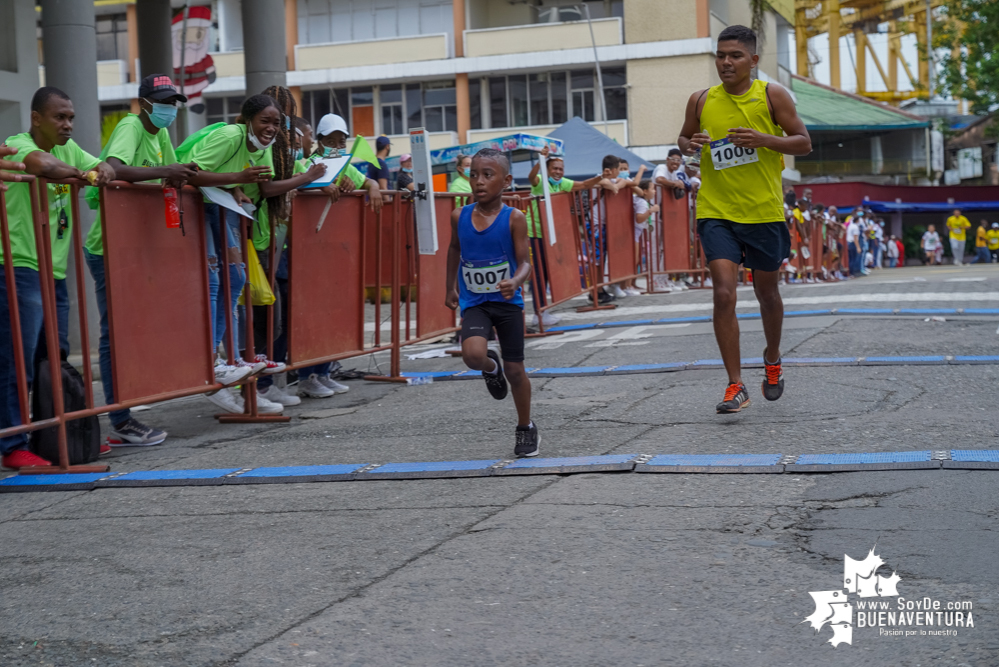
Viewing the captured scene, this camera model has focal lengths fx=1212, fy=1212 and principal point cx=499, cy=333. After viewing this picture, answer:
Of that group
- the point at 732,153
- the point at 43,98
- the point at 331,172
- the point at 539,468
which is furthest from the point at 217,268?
the point at 732,153

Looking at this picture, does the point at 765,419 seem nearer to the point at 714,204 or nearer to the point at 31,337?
the point at 714,204

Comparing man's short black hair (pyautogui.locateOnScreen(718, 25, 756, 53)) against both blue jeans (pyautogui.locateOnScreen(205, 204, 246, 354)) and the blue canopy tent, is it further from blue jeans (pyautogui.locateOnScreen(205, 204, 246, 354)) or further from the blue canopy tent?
the blue canopy tent

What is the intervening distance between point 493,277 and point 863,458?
6.50 feet

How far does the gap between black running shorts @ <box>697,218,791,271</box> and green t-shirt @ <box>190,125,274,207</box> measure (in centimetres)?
281

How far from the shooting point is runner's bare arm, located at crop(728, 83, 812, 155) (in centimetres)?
639

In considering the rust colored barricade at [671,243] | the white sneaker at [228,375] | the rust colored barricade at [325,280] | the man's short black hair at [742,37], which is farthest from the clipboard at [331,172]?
the rust colored barricade at [671,243]

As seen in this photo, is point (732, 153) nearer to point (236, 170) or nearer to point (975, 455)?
point (975, 455)

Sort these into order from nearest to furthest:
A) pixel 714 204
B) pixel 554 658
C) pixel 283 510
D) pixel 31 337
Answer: pixel 554 658, pixel 283 510, pixel 31 337, pixel 714 204

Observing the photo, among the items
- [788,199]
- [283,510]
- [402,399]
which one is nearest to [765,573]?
[283,510]

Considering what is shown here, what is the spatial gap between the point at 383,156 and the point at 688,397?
6927 mm

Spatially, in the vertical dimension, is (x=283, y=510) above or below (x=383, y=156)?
below

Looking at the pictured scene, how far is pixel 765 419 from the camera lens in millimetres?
6367

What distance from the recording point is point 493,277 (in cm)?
604

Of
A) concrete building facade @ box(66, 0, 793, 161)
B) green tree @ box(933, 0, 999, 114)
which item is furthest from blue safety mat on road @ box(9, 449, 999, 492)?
green tree @ box(933, 0, 999, 114)
